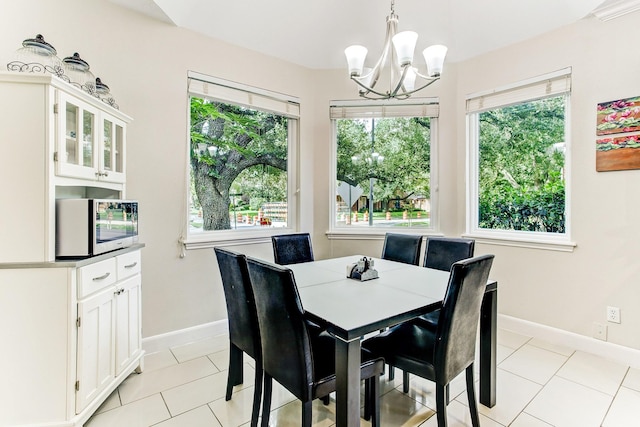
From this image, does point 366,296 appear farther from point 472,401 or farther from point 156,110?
point 156,110

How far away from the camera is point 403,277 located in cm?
211

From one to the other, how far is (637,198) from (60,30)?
4.39m

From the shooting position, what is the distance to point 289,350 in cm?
140

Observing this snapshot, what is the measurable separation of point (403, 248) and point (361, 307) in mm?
1438

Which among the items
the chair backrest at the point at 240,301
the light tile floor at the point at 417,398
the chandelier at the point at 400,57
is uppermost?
the chandelier at the point at 400,57

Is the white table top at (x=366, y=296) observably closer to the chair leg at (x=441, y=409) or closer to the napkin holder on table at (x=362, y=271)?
the napkin holder on table at (x=362, y=271)

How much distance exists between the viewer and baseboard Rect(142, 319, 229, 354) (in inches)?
104

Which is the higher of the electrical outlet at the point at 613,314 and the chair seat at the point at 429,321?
the chair seat at the point at 429,321

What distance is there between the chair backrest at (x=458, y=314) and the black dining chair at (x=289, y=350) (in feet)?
0.97

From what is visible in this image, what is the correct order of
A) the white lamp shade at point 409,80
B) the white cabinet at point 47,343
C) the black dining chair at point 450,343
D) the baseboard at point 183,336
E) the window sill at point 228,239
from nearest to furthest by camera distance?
the black dining chair at point 450,343 → the white cabinet at point 47,343 → the white lamp shade at point 409,80 → the baseboard at point 183,336 → the window sill at point 228,239

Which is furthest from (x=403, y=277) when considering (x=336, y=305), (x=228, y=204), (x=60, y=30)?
(x=60, y=30)

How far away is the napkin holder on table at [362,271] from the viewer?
2049 mm

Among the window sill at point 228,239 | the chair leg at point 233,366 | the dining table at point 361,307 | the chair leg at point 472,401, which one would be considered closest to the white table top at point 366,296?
the dining table at point 361,307

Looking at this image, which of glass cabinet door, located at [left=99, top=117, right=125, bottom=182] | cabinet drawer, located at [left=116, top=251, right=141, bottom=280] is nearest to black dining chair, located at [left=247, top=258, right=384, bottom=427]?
cabinet drawer, located at [left=116, top=251, right=141, bottom=280]
